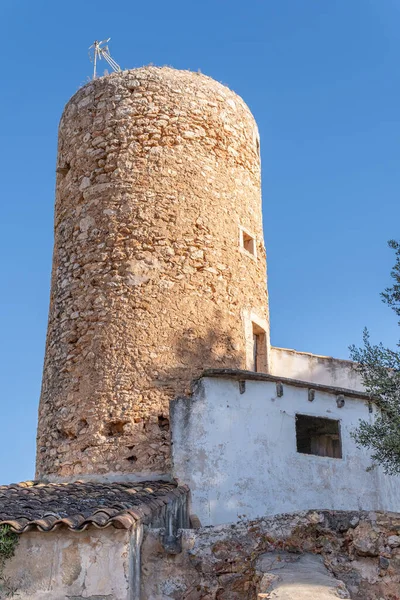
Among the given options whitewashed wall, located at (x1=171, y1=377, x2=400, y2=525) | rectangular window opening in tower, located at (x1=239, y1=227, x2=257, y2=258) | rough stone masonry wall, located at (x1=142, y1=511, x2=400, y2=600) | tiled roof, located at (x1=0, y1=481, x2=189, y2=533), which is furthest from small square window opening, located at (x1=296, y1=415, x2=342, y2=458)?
rough stone masonry wall, located at (x1=142, y1=511, x2=400, y2=600)

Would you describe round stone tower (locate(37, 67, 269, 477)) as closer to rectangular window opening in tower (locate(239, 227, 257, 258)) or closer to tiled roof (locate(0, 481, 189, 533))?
rectangular window opening in tower (locate(239, 227, 257, 258))

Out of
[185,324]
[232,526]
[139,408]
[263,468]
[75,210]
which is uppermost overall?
[75,210]

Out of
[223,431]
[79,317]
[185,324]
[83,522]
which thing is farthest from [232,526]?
[79,317]

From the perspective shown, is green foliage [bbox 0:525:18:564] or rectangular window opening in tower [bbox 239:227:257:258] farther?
rectangular window opening in tower [bbox 239:227:257:258]

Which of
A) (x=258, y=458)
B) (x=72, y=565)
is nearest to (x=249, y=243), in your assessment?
(x=258, y=458)

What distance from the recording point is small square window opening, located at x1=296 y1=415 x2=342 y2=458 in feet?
40.4

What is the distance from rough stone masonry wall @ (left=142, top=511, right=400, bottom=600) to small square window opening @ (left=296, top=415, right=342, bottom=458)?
11.2ft

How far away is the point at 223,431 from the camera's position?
11.2m

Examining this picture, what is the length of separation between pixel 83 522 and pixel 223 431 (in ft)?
10.4

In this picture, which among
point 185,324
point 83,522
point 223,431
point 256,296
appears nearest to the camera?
point 83,522

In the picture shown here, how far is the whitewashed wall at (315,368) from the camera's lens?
48.6 ft

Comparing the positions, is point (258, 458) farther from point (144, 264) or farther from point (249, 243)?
point (249, 243)

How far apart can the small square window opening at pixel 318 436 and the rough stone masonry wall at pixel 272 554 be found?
3425 millimetres

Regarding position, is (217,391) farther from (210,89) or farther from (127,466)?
(210,89)
